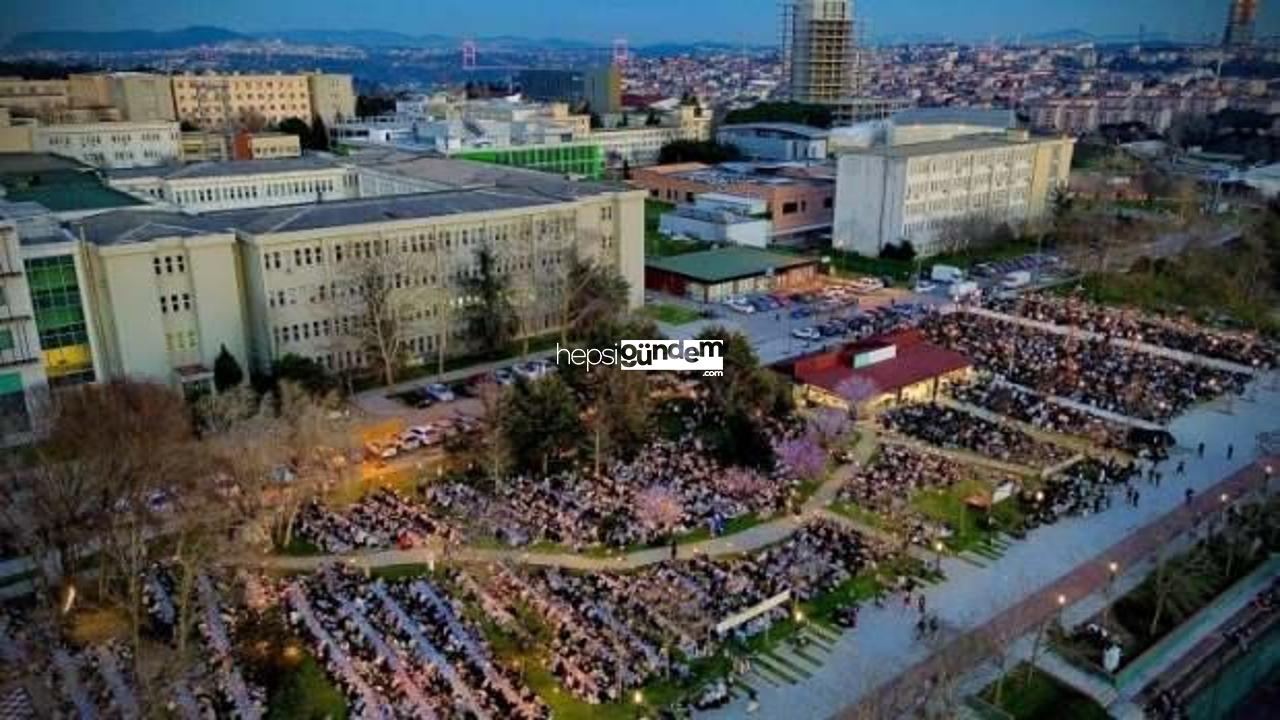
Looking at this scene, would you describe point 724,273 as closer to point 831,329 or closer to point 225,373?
point 831,329

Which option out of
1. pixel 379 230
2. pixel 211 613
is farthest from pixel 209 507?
pixel 379 230

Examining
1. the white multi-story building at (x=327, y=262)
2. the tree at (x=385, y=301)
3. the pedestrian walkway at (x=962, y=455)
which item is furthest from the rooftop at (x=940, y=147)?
the tree at (x=385, y=301)

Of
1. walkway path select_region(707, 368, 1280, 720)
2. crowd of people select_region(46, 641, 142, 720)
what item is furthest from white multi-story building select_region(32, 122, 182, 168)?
walkway path select_region(707, 368, 1280, 720)

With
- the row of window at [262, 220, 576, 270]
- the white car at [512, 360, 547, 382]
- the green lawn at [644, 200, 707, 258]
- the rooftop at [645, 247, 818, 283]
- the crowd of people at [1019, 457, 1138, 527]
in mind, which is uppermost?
the row of window at [262, 220, 576, 270]

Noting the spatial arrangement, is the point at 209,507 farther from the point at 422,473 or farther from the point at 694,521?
the point at 694,521

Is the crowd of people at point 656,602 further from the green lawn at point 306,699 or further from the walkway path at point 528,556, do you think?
the green lawn at point 306,699

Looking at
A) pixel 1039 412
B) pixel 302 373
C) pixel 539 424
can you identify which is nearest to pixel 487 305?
pixel 302 373

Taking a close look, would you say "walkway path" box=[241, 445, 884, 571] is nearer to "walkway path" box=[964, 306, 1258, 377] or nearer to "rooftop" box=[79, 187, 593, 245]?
"rooftop" box=[79, 187, 593, 245]
